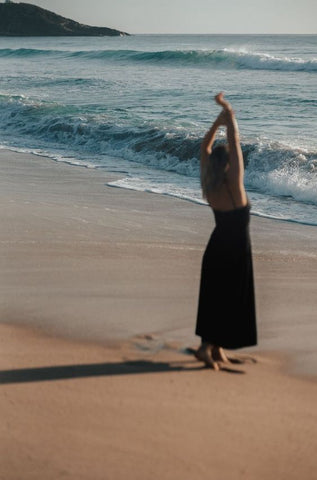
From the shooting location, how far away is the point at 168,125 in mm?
18344

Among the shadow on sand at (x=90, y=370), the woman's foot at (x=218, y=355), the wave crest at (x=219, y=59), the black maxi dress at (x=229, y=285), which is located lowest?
the shadow on sand at (x=90, y=370)

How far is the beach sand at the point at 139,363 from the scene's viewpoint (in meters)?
3.82

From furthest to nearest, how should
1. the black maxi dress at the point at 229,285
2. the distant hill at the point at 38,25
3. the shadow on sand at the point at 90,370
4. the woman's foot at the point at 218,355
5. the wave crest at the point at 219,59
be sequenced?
the distant hill at the point at 38,25
the wave crest at the point at 219,59
the woman's foot at the point at 218,355
the black maxi dress at the point at 229,285
the shadow on sand at the point at 90,370

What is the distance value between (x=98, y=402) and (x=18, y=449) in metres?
0.65

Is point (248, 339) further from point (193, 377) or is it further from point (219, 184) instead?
point (219, 184)

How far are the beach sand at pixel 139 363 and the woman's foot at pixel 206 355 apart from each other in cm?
5

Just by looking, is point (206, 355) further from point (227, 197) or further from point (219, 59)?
point (219, 59)

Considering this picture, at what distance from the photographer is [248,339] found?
509 cm

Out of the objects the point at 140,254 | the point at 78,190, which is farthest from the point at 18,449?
the point at 78,190

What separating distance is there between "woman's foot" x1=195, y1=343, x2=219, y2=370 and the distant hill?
142 meters

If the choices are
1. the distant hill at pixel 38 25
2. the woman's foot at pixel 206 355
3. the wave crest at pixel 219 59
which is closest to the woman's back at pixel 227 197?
the woman's foot at pixel 206 355

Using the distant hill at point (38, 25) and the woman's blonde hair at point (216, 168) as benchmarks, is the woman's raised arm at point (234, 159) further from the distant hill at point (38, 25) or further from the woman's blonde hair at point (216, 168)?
the distant hill at point (38, 25)

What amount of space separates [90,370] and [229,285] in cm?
99

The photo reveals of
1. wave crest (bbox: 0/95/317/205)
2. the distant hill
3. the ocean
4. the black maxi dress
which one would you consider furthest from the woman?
the distant hill
